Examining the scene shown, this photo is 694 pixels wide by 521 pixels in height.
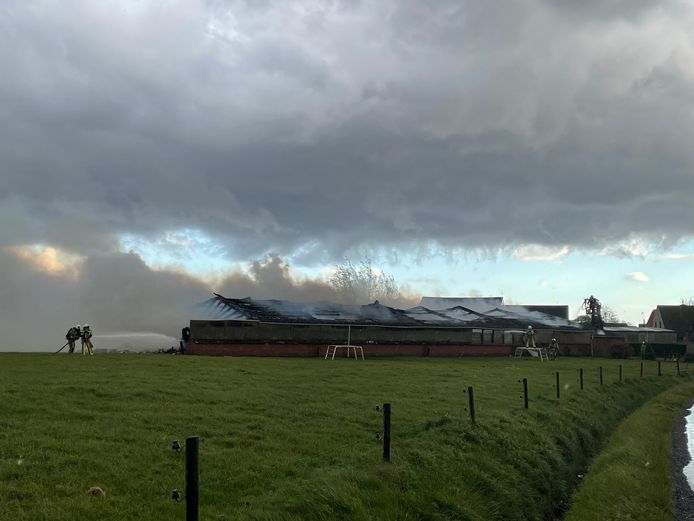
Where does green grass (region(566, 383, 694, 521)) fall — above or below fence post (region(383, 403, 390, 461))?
below

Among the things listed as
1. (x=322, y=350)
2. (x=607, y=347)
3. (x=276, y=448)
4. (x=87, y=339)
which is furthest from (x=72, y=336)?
(x=607, y=347)

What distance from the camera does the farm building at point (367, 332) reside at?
151ft

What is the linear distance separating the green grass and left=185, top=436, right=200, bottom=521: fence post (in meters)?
8.84

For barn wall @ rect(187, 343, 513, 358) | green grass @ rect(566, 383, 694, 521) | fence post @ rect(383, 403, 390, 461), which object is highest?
fence post @ rect(383, 403, 390, 461)

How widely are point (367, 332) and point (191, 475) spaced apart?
47227 millimetres

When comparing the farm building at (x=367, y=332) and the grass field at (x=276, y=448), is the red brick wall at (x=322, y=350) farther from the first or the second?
the grass field at (x=276, y=448)

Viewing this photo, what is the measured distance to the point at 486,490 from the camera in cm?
Result: 1108

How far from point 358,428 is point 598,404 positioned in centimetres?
1468

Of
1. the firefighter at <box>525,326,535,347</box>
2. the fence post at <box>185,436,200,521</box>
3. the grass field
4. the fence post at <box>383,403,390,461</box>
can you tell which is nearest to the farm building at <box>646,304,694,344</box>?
the firefighter at <box>525,326,535,347</box>

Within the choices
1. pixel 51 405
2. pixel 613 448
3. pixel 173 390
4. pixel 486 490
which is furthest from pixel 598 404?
pixel 51 405

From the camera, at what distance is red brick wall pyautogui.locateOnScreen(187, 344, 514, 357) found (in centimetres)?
4444

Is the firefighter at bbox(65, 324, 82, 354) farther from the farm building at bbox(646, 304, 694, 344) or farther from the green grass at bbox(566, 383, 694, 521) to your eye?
the farm building at bbox(646, 304, 694, 344)

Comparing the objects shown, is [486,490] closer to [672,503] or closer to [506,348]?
[672,503]

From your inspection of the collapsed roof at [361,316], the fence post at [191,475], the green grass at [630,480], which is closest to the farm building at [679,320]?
the collapsed roof at [361,316]
